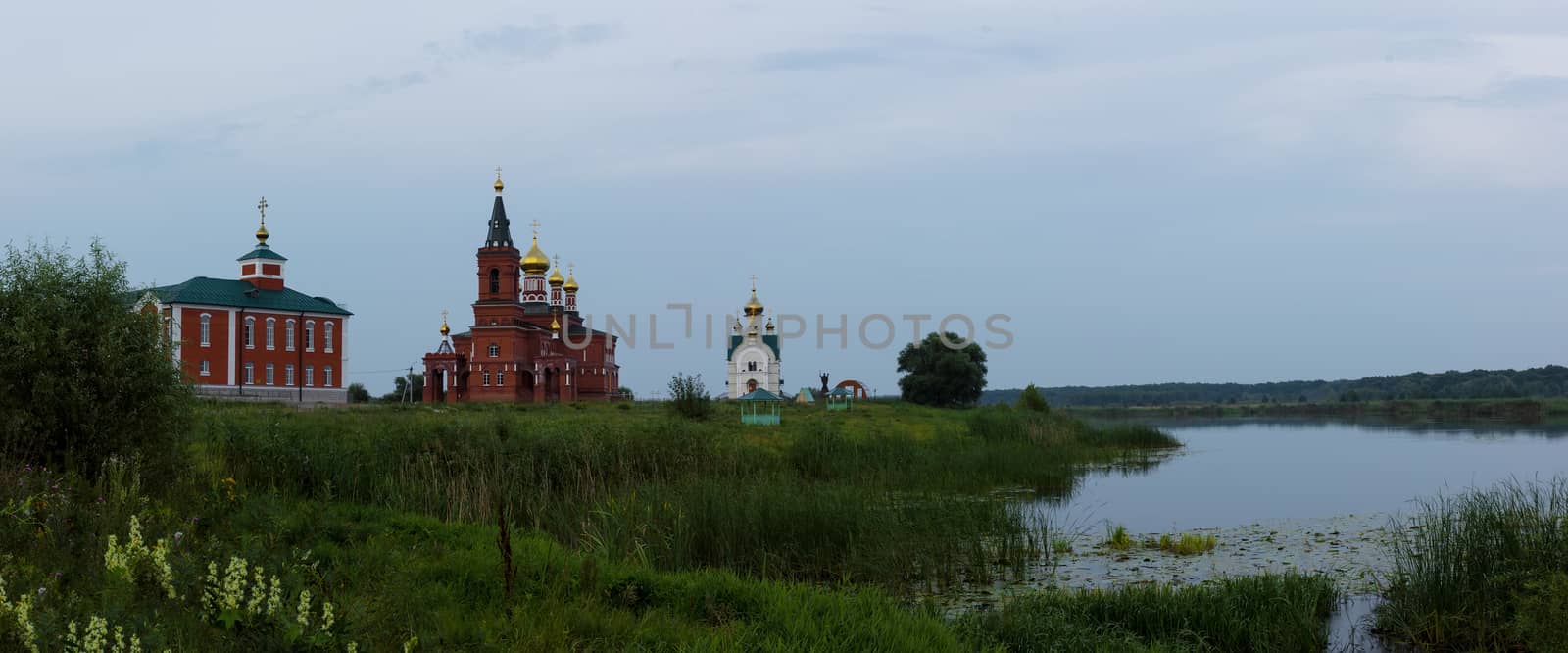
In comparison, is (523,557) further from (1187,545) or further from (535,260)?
(535,260)

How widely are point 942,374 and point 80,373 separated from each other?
5720 centimetres

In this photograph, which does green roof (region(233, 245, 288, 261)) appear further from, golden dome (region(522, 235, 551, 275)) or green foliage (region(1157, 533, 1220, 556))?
green foliage (region(1157, 533, 1220, 556))

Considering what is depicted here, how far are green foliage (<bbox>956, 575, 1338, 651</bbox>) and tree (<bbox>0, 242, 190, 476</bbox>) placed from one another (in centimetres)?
785

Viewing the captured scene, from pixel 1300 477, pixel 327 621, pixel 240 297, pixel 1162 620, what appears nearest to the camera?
pixel 327 621

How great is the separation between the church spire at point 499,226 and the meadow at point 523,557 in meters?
43.2

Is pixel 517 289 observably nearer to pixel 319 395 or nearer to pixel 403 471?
pixel 319 395

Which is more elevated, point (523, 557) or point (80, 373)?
point (80, 373)

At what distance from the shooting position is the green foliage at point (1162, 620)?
7.48m

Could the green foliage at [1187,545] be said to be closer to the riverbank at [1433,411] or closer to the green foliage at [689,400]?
the green foliage at [689,400]

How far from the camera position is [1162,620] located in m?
8.16

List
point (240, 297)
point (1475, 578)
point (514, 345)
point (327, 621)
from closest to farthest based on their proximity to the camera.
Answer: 1. point (327, 621)
2. point (1475, 578)
3. point (240, 297)
4. point (514, 345)

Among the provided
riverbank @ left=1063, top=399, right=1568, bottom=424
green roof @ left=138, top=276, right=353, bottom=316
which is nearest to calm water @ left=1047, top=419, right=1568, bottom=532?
riverbank @ left=1063, top=399, right=1568, bottom=424

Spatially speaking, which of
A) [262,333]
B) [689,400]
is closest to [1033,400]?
[689,400]

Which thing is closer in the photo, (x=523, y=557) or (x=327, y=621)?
(x=327, y=621)
